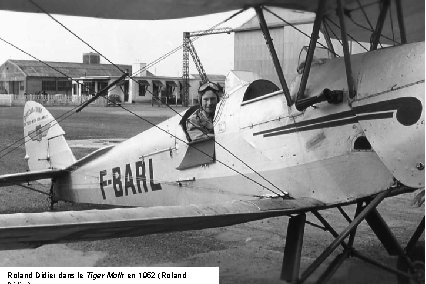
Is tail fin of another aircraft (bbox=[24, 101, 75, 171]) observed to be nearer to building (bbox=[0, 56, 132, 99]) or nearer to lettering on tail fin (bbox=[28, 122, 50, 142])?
lettering on tail fin (bbox=[28, 122, 50, 142])

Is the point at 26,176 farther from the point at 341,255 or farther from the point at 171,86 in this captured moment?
the point at 171,86

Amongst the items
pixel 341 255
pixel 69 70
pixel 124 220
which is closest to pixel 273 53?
pixel 341 255

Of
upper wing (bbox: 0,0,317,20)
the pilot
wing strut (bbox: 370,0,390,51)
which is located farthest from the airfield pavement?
upper wing (bbox: 0,0,317,20)

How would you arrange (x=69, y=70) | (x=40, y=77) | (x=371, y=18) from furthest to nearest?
(x=40, y=77), (x=69, y=70), (x=371, y=18)

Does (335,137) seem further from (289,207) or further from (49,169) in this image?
(49,169)

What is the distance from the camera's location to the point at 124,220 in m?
3.58

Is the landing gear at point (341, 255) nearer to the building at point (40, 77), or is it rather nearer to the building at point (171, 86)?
the building at point (171, 86)

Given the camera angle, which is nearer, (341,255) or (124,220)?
(124,220)

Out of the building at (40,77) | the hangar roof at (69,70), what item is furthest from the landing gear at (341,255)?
the hangar roof at (69,70)

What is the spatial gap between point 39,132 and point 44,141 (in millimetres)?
150

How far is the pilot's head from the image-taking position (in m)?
5.48

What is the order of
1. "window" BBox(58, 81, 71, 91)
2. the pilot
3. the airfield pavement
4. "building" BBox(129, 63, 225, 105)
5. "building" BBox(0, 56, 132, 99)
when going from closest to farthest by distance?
the airfield pavement < the pilot < "building" BBox(129, 63, 225, 105) < "building" BBox(0, 56, 132, 99) < "window" BBox(58, 81, 71, 91)

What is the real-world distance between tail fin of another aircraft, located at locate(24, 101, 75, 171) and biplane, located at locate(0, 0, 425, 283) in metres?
1.83

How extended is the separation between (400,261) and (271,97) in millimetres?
1842
